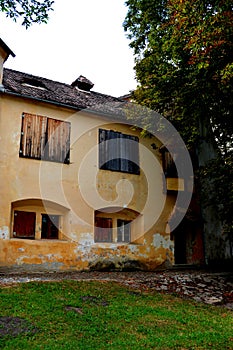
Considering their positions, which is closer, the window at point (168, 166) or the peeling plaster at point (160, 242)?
the peeling plaster at point (160, 242)

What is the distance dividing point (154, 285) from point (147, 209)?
4.56m

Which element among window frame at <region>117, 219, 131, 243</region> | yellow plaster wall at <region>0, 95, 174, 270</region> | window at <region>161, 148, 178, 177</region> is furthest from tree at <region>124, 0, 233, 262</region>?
window frame at <region>117, 219, 131, 243</region>

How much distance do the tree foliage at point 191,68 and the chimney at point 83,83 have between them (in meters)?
3.58

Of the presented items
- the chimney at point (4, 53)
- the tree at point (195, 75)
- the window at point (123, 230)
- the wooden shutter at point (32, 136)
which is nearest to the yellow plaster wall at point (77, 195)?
the wooden shutter at point (32, 136)

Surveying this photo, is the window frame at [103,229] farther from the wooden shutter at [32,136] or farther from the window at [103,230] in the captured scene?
the wooden shutter at [32,136]

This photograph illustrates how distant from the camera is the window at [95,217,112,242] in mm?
13419

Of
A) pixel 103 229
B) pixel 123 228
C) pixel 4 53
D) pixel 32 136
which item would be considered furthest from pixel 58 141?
pixel 123 228

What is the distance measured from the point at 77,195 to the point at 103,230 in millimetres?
1871

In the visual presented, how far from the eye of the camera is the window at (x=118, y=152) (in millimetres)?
13750

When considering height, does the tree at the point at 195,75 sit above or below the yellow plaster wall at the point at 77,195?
above

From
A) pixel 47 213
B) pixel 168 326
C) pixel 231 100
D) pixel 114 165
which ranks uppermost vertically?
pixel 231 100

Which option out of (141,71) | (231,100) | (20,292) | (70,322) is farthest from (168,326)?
(141,71)

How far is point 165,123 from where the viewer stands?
1372 cm

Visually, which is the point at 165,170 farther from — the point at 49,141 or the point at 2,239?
the point at 2,239
